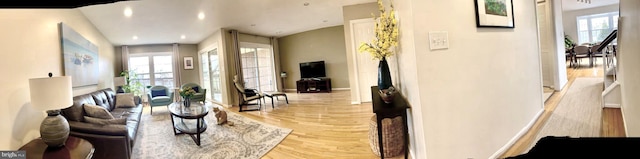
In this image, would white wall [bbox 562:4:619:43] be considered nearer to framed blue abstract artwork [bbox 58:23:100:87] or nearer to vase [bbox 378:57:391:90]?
vase [bbox 378:57:391:90]

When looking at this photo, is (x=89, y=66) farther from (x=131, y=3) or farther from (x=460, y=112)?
(x=460, y=112)

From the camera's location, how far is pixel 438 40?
158 centimetres

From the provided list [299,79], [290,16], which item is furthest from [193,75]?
[290,16]

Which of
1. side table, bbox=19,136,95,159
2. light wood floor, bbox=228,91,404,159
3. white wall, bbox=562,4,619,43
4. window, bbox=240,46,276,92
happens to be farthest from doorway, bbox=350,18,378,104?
white wall, bbox=562,4,619,43

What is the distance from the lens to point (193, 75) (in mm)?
7934

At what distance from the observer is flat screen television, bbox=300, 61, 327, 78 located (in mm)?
7914

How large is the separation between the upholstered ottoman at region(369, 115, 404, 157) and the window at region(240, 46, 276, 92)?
5.44 meters

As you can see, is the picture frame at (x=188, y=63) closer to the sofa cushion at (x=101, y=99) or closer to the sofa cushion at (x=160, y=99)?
the sofa cushion at (x=160, y=99)

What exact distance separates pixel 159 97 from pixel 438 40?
19.9 feet

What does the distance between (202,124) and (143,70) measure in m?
5.65

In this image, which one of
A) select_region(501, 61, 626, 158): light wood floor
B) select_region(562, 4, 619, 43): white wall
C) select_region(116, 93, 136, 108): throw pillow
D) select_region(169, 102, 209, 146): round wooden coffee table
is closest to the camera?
select_region(501, 61, 626, 158): light wood floor

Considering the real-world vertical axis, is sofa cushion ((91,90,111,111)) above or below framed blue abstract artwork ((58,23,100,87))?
below

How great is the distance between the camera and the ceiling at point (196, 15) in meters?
3.82

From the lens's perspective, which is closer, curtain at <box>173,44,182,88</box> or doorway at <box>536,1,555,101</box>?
doorway at <box>536,1,555,101</box>
